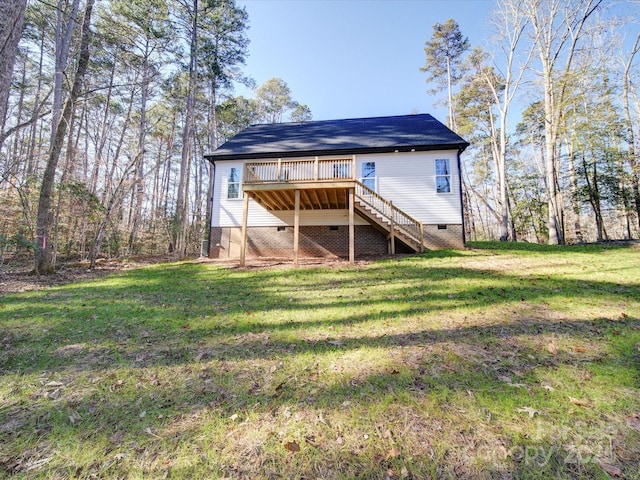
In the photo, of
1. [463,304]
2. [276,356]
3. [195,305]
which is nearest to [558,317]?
[463,304]

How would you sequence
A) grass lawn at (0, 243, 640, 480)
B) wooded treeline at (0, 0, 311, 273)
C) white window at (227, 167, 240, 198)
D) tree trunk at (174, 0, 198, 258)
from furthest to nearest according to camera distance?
tree trunk at (174, 0, 198, 258) → white window at (227, 167, 240, 198) → wooded treeline at (0, 0, 311, 273) → grass lawn at (0, 243, 640, 480)

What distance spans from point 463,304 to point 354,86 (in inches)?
661

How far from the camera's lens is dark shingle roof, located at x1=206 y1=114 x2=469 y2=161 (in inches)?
476

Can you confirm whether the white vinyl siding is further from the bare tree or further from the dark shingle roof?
the bare tree

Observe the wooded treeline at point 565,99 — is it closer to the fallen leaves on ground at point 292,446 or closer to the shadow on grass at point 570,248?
the shadow on grass at point 570,248

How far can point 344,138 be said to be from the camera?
45.2ft

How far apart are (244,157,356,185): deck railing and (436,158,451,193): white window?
15.1ft

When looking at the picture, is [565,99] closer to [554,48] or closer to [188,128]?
[554,48]

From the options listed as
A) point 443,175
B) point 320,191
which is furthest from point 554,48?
point 320,191

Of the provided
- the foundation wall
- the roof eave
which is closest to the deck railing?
the roof eave

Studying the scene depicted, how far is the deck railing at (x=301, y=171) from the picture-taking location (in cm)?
953

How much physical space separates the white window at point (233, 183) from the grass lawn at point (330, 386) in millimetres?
7941

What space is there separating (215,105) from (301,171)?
1362 centimetres

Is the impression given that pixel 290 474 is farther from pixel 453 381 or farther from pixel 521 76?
pixel 521 76
